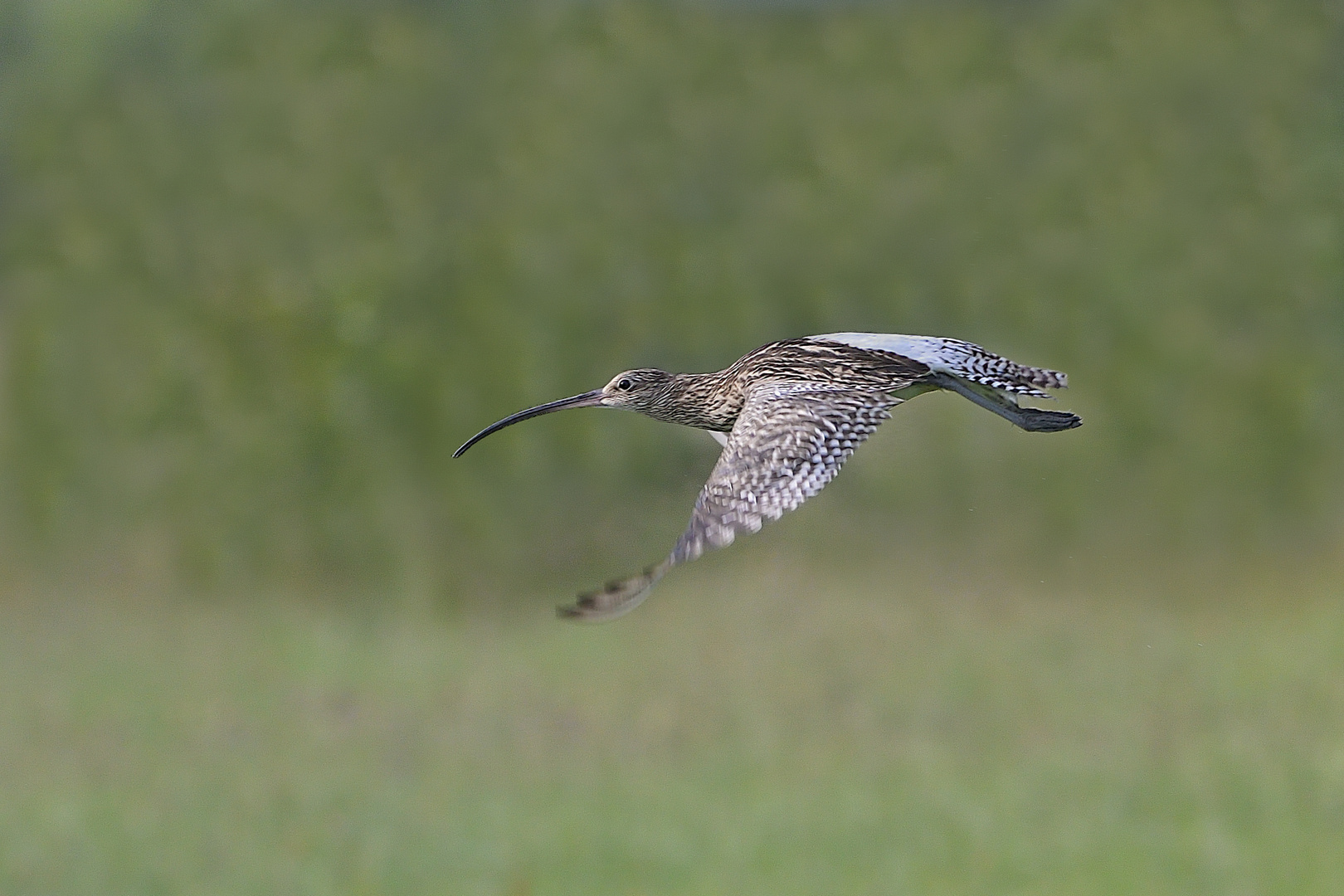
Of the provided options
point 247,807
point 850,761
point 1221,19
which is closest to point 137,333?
point 247,807

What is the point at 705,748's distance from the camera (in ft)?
56.6

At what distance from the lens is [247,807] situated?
16.4 m

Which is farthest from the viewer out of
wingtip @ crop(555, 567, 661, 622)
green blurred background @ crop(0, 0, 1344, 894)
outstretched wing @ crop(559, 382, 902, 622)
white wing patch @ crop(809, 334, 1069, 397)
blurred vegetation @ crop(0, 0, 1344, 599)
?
blurred vegetation @ crop(0, 0, 1344, 599)

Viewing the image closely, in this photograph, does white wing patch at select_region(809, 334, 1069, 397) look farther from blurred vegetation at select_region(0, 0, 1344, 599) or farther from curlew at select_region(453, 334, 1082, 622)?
blurred vegetation at select_region(0, 0, 1344, 599)

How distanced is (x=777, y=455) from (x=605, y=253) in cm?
1449

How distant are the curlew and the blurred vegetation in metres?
9.66

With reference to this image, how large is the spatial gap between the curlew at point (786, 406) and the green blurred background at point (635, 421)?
6.58 metres

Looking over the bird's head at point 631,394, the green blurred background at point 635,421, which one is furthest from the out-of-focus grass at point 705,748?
the bird's head at point 631,394

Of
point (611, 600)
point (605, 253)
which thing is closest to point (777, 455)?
point (611, 600)

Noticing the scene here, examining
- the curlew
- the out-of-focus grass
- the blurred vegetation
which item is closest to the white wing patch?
the curlew

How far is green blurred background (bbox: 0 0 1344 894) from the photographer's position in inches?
625

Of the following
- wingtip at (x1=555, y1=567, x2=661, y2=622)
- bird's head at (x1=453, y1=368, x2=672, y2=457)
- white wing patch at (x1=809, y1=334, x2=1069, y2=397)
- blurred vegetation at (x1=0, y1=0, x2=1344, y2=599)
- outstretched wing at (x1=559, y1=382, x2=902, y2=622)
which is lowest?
wingtip at (x1=555, y1=567, x2=661, y2=622)

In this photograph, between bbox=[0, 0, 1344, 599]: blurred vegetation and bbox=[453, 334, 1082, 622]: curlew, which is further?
bbox=[0, 0, 1344, 599]: blurred vegetation

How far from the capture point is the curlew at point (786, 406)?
5.94 meters
